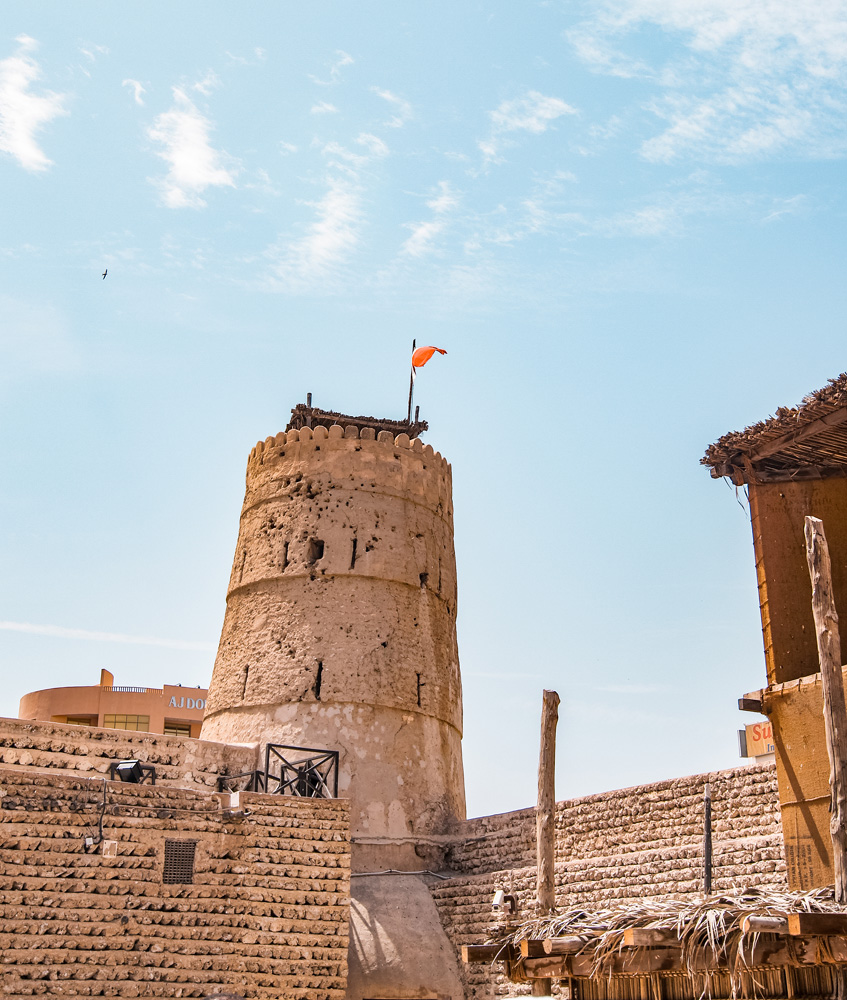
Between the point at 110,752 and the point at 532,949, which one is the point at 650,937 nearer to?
the point at 532,949

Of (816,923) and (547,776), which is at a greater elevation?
(547,776)

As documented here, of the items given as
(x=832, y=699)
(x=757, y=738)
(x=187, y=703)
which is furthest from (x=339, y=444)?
(x=187, y=703)

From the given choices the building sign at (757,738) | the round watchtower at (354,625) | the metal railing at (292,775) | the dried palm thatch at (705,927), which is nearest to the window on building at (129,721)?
the building sign at (757,738)

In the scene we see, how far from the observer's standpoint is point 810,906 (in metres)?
6.93

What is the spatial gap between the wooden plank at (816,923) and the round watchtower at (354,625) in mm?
10534

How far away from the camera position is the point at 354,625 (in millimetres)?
17484

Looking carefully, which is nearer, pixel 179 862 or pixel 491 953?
pixel 491 953

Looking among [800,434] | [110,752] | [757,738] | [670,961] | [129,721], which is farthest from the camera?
[129,721]

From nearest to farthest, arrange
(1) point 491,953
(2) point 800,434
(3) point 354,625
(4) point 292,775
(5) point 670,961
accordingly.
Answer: (5) point 670,961
(1) point 491,953
(2) point 800,434
(4) point 292,775
(3) point 354,625

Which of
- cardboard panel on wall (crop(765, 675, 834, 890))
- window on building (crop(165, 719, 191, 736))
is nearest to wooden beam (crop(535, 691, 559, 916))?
cardboard panel on wall (crop(765, 675, 834, 890))

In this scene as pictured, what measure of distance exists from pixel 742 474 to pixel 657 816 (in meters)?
4.68

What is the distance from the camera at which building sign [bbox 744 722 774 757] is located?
28.9m

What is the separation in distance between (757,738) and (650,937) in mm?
23775

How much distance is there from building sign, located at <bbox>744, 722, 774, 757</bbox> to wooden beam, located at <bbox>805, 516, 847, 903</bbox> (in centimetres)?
2134
